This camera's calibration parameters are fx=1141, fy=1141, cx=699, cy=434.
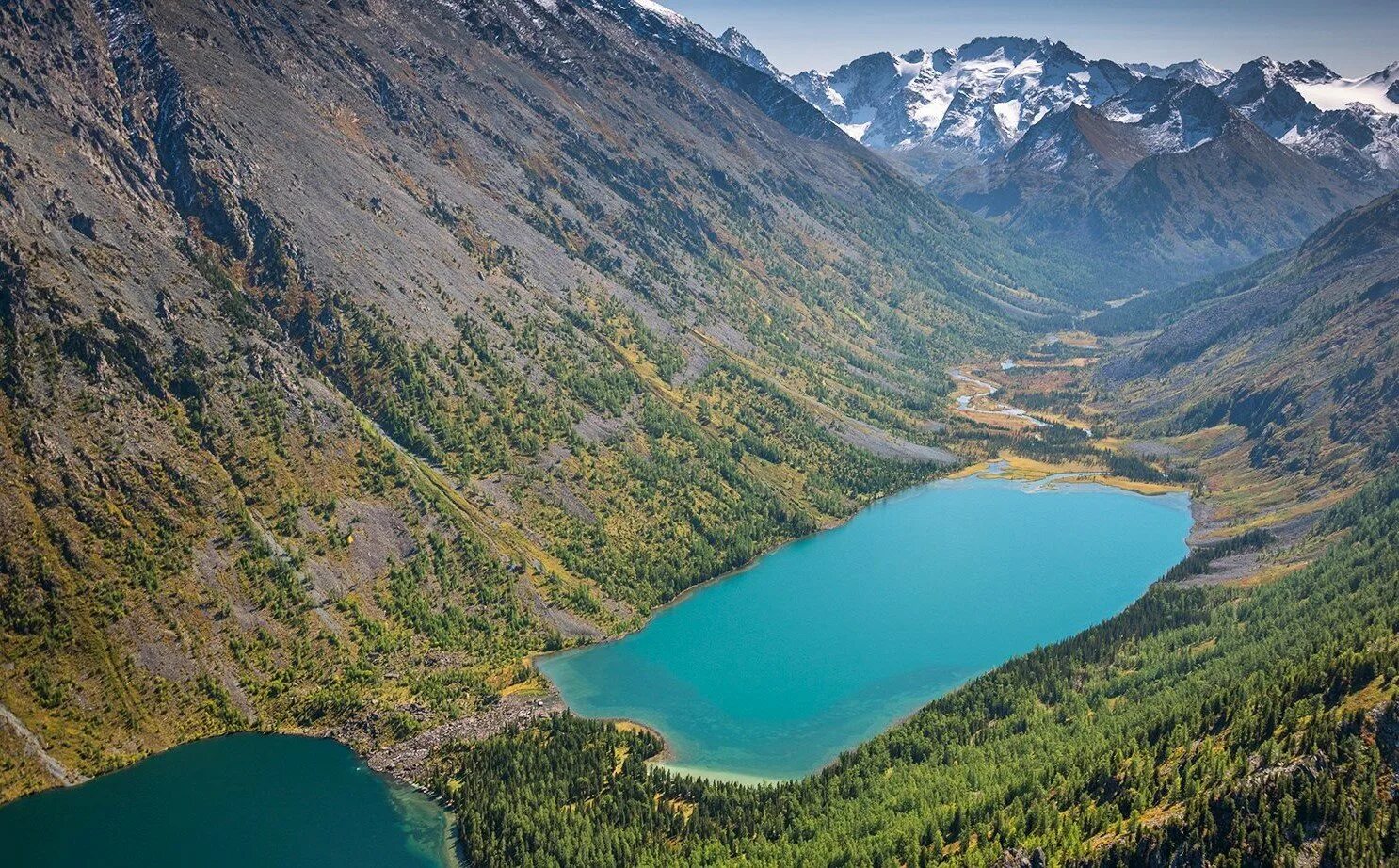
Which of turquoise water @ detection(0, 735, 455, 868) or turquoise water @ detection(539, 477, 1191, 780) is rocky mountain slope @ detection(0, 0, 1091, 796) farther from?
turquoise water @ detection(539, 477, 1191, 780)

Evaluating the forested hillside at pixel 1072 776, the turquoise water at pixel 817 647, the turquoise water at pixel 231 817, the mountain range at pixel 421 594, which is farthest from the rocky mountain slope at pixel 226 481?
the forested hillside at pixel 1072 776

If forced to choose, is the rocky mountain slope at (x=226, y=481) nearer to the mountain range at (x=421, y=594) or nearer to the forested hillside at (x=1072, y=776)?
the mountain range at (x=421, y=594)

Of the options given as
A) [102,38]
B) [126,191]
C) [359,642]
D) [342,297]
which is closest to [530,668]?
[359,642]

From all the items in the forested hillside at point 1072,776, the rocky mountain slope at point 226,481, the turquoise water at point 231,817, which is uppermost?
the forested hillside at point 1072,776

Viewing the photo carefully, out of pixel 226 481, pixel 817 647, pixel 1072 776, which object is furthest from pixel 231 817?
pixel 1072 776

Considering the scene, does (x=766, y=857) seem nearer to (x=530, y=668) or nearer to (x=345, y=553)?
(x=530, y=668)

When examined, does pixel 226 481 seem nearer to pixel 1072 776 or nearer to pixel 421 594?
pixel 421 594
